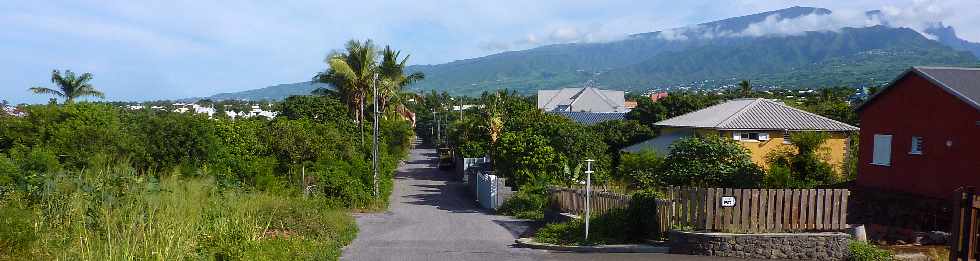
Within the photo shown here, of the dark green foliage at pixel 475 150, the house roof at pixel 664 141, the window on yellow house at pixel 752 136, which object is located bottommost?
the dark green foliage at pixel 475 150

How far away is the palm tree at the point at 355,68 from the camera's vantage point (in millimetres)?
38344

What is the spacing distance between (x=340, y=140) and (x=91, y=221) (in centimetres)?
2250

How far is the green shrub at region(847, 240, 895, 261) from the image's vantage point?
11.1 meters

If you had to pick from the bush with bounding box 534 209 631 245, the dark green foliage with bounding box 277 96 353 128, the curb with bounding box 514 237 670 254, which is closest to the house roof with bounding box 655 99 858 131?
the bush with bounding box 534 209 631 245

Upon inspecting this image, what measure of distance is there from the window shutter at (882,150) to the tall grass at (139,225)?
50.1ft

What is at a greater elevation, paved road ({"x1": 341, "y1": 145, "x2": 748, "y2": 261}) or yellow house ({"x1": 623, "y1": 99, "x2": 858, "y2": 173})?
yellow house ({"x1": 623, "y1": 99, "x2": 858, "y2": 173})

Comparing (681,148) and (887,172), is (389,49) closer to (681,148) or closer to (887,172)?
(681,148)

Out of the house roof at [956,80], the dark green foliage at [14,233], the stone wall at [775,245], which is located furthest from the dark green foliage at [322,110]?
the dark green foliage at [14,233]

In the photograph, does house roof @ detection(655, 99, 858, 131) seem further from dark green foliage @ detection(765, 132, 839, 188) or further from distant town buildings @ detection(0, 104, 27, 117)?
distant town buildings @ detection(0, 104, 27, 117)

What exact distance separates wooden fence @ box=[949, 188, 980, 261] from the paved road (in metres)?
5.96

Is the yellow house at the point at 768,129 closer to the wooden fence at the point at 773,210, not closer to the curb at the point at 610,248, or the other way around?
the wooden fence at the point at 773,210

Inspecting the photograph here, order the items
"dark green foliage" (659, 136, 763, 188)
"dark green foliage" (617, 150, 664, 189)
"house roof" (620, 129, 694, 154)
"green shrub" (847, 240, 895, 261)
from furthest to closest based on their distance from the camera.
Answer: "house roof" (620, 129, 694, 154) → "dark green foliage" (617, 150, 664, 189) → "dark green foliage" (659, 136, 763, 188) → "green shrub" (847, 240, 895, 261)

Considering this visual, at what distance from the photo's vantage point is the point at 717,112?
119ft

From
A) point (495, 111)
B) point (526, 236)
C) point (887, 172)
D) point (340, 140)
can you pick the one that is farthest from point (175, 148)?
point (887, 172)
